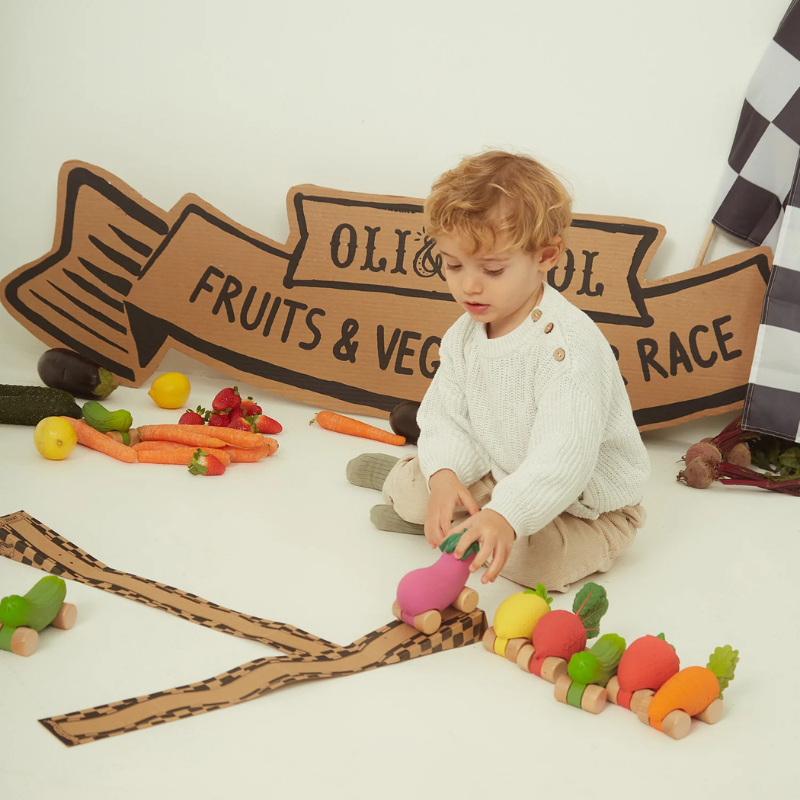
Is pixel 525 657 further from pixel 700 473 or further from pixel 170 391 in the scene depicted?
pixel 170 391

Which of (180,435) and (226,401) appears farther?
(226,401)

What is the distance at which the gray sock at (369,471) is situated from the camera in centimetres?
171

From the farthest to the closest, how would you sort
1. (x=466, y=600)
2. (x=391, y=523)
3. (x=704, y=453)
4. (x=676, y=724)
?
(x=704, y=453)
(x=391, y=523)
(x=466, y=600)
(x=676, y=724)

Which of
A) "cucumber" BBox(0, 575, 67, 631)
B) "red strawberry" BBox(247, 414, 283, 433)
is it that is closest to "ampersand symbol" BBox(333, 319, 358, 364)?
"red strawberry" BBox(247, 414, 283, 433)

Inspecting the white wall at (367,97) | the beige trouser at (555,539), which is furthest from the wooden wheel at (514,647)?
the white wall at (367,97)

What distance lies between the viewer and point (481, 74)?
83.7 inches

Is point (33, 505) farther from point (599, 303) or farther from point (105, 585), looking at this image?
point (599, 303)

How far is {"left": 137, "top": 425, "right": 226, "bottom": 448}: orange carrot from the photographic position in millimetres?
1795

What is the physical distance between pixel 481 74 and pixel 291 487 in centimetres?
112

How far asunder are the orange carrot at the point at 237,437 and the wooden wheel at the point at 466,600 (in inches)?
28.1

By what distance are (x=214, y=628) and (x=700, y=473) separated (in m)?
1.14

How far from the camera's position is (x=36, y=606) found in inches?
42.2

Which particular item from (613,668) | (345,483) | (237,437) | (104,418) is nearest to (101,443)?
(104,418)

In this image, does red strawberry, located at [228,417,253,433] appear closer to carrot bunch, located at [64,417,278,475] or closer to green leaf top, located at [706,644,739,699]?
carrot bunch, located at [64,417,278,475]
